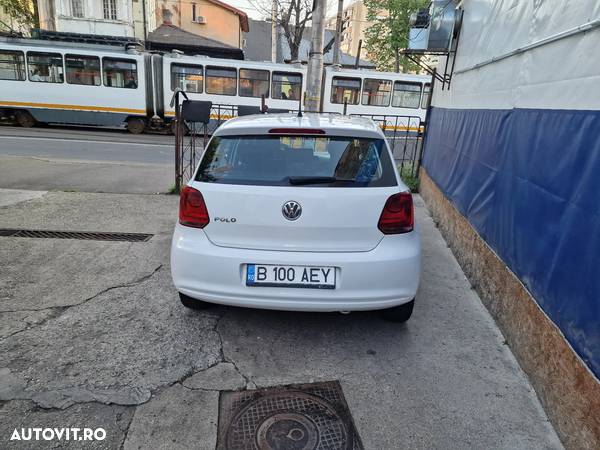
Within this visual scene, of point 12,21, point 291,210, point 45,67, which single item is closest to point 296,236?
point 291,210

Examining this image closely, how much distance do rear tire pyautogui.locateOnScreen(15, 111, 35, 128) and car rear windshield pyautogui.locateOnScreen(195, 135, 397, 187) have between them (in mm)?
18210

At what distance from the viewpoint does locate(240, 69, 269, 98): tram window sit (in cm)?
1756

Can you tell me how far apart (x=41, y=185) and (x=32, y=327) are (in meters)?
5.29

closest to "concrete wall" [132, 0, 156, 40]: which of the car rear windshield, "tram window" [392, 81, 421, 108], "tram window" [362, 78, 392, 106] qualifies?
"tram window" [362, 78, 392, 106]

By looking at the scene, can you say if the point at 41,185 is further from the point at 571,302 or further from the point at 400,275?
the point at 571,302

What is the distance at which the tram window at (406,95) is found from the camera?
18084 mm

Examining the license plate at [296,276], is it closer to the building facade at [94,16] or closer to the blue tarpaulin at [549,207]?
the blue tarpaulin at [549,207]

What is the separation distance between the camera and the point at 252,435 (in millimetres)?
2211

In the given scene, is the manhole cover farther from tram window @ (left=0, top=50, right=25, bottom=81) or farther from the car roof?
tram window @ (left=0, top=50, right=25, bottom=81)

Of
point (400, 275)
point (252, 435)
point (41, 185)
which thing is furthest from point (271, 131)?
point (41, 185)

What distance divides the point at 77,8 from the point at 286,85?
19.5 metres

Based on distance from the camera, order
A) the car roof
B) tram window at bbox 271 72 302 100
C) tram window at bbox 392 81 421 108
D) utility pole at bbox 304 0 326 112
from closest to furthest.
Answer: the car roof, utility pole at bbox 304 0 326 112, tram window at bbox 271 72 302 100, tram window at bbox 392 81 421 108

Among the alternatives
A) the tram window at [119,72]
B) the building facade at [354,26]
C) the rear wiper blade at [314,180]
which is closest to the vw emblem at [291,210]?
the rear wiper blade at [314,180]

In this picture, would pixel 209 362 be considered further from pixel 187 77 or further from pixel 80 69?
pixel 80 69
